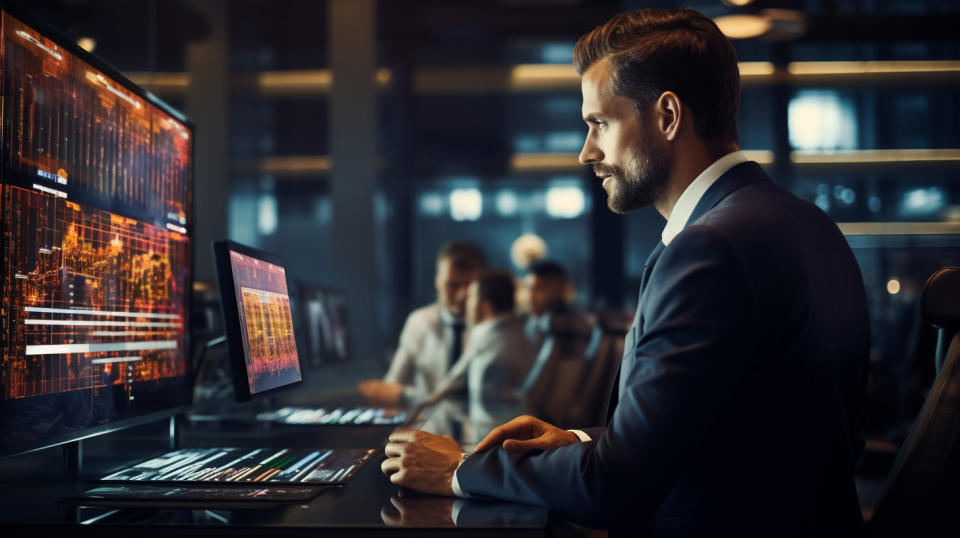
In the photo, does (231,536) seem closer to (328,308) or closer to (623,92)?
(623,92)

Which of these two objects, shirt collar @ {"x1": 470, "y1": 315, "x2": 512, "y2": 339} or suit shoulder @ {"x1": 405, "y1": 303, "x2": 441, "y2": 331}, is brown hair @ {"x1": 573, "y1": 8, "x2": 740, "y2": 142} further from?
suit shoulder @ {"x1": 405, "y1": 303, "x2": 441, "y2": 331}

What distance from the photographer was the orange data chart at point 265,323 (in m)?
1.43

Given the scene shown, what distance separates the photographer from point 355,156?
5199mm

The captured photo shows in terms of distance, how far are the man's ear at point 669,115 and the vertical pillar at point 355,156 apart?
4.04 meters

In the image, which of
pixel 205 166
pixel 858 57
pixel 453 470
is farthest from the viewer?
pixel 858 57

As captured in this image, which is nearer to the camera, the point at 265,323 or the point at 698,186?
the point at 698,186

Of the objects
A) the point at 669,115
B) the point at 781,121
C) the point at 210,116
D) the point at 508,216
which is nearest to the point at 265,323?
the point at 669,115

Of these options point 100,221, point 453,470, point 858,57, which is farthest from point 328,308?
point 858,57

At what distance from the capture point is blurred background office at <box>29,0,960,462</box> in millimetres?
4809

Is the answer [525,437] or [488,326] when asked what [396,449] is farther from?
[488,326]

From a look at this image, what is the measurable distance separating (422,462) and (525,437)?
166 millimetres

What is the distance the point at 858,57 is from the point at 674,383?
21.6 feet

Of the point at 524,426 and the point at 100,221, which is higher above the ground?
the point at 100,221

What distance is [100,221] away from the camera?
125 cm
